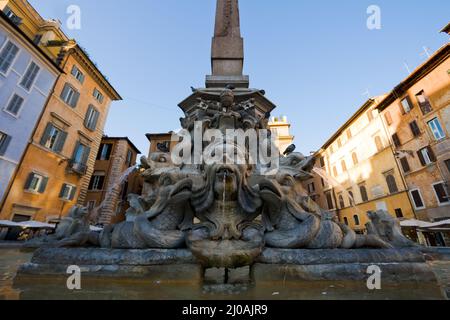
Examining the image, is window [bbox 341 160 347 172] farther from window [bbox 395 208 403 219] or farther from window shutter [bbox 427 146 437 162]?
window shutter [bbox 427 146 437 162]

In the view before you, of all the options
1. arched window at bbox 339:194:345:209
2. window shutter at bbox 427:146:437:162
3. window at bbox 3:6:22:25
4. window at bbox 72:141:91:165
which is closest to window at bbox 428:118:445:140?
window shutter at bbox 427:146:437:162

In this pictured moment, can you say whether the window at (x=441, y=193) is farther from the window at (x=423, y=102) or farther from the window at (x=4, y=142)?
the window at (x=4, y=142)

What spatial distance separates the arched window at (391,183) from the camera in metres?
20.4

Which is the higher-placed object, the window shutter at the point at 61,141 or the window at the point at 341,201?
the window shutter at the point at 61,141

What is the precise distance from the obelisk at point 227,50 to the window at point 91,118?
18603mm

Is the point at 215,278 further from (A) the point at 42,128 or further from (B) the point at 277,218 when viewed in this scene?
(A) the point at 42,128

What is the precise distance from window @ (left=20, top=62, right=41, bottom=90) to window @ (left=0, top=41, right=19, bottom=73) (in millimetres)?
1028

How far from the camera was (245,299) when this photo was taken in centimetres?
158

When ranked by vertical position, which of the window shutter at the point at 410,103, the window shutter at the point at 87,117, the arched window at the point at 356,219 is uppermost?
the window shutter at the point at 410,103

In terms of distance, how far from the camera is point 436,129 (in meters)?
17.3

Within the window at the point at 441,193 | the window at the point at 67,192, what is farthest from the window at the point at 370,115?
the window at the point at 67,192

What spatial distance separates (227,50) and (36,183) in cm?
1671

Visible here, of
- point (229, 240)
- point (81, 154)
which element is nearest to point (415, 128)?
point (229, 240)

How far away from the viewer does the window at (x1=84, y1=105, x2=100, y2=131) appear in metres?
20.7
